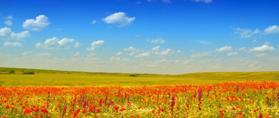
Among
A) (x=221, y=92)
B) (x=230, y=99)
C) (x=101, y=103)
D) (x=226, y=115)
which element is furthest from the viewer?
(x=221, y=92)

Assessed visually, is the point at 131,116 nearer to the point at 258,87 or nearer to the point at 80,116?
the point at 80,116

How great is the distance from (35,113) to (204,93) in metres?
8.59

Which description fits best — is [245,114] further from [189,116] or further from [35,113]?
[35,113]

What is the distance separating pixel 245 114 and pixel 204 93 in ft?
22.5

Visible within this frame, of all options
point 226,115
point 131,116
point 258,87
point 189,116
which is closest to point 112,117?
point 131,116

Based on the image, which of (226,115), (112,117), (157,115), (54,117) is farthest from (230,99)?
(54,117)

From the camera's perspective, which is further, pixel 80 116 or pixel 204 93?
pixel 204 93

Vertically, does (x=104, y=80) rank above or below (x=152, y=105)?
above

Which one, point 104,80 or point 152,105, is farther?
point 104,80

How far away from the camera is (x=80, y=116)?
29.2ft

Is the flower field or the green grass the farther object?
the green grass

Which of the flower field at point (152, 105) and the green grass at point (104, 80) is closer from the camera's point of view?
the flower field at point (152, 105)

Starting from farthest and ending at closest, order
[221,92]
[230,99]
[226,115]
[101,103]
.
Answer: [221,92]
[230,99]
[101,103]
[226,115]

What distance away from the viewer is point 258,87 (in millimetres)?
16641
